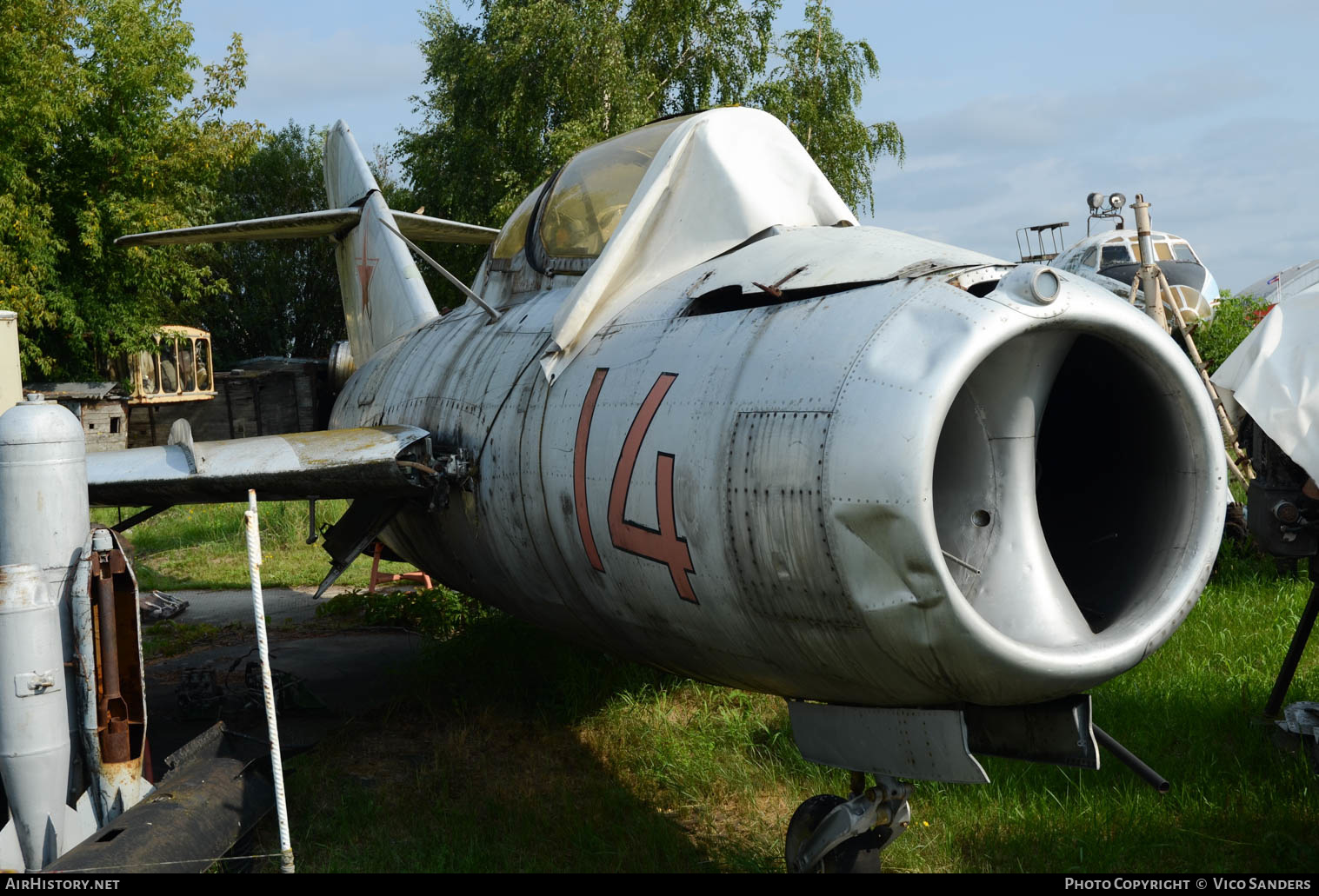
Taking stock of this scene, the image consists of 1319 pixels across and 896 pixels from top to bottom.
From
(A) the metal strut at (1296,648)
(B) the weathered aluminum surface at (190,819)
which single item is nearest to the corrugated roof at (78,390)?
(B) the weathered aluminum surface at (190,819)

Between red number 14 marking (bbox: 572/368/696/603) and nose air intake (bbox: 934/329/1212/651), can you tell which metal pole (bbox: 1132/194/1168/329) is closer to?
nose air intake (bbox: 934/329/1212/651)

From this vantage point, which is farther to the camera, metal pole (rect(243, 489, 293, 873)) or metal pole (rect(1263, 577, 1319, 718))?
metal pole (rect(1263, 577, 1319, 718))

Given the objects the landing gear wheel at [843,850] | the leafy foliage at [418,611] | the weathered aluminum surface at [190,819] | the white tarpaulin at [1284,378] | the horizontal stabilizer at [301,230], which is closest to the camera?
the landing gear wheel at [843,850]

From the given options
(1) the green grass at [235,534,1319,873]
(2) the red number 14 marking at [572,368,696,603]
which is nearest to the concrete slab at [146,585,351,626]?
(1) the green grass at [235,534,1319,873]

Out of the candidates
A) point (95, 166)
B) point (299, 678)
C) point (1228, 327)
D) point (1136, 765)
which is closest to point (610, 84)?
point (95, 166)

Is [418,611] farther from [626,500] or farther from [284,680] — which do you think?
[626,500]

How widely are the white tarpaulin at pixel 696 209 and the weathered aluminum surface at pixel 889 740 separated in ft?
5.82

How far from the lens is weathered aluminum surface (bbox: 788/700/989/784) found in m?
3.08

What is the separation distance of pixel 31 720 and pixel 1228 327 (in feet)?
43.2

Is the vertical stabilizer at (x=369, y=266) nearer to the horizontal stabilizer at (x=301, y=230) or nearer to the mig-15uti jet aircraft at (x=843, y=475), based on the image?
the horizontal stabilizer at (x=301, y=230)

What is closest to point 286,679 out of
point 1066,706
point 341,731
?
point 341,731

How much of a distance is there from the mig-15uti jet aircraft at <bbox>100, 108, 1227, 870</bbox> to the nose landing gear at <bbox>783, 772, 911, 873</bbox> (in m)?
0.01

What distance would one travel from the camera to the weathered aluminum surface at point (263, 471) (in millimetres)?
5160

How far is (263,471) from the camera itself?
5.17m
